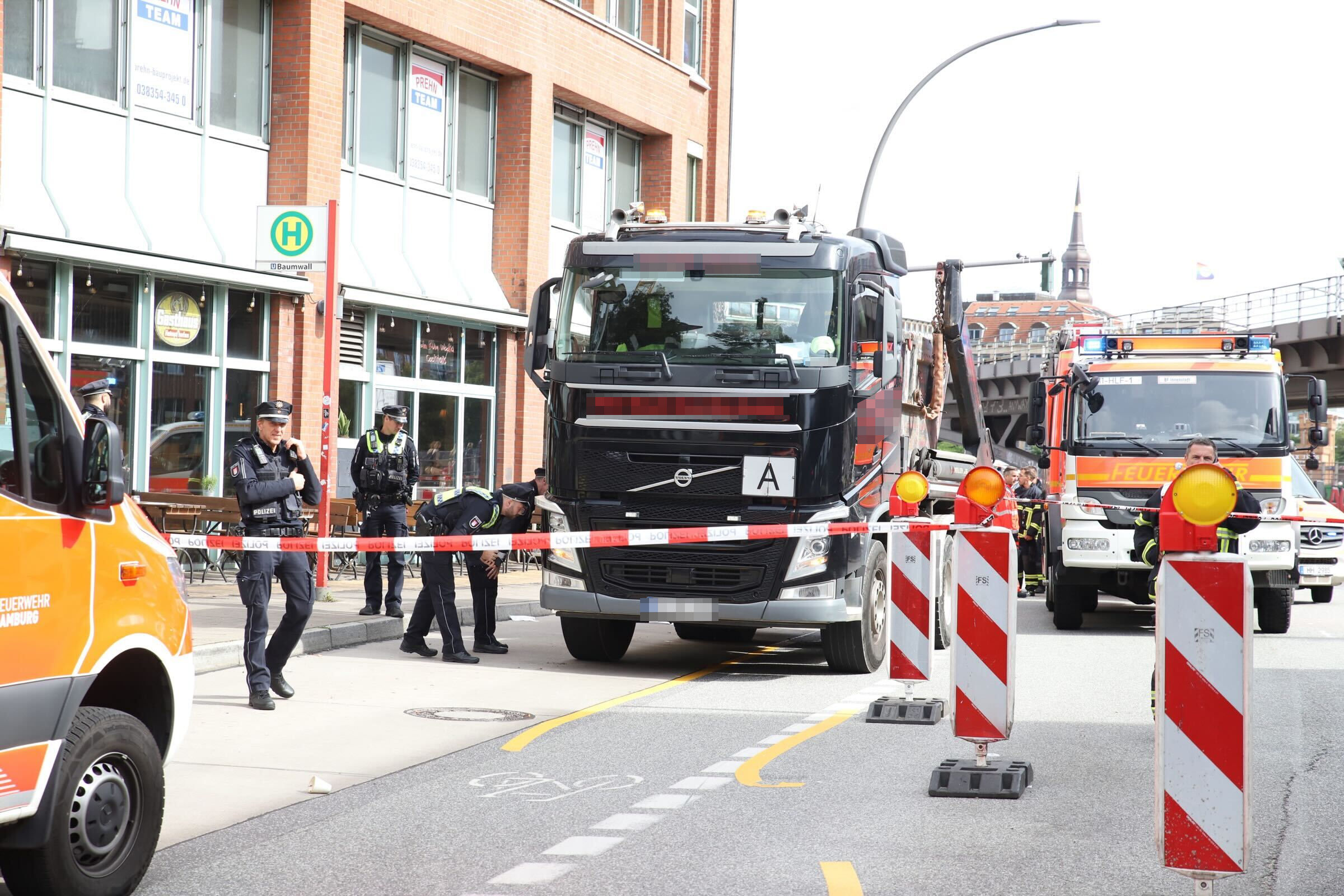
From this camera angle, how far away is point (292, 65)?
19719 millimetres

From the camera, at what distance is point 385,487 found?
14734mm

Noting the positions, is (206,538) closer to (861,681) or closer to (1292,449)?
(861,681)

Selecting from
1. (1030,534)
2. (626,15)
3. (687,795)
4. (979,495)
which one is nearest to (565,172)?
(626,15)

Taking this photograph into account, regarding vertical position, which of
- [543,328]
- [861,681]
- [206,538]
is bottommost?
[861,681]

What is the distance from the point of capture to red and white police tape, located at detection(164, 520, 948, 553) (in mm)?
9570

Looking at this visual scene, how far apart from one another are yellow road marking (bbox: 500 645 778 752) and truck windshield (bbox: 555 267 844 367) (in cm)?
239

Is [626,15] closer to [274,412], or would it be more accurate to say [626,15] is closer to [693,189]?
[693,189]

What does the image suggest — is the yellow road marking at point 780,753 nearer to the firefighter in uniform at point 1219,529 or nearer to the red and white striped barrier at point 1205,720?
the firefighter in uniform at point 1219,529

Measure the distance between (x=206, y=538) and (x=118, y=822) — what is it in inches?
179

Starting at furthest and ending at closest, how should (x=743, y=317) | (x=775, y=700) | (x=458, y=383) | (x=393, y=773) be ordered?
(x=458, y=383)
(x=743, y=317)
(x=775, y=700)
(x=393, y=773)

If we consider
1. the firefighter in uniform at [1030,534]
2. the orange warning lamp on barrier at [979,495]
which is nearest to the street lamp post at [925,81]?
the firefighter in uniform at [1030,534]

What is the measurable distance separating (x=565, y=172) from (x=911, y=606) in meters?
17.8

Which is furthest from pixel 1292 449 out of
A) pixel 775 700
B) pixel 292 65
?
pixel 292 65

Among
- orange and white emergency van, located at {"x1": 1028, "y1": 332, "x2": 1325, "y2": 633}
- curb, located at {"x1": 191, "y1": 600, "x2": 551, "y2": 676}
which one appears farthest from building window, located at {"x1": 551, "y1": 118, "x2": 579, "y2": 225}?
curb, located at {"x1": 191, "y1": 600, "x2": 551, "y2": 676}
